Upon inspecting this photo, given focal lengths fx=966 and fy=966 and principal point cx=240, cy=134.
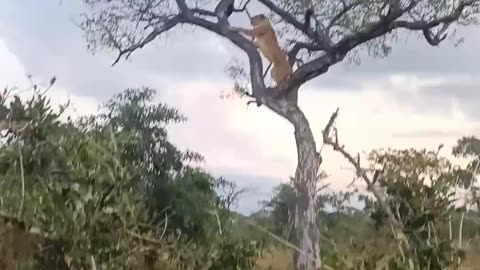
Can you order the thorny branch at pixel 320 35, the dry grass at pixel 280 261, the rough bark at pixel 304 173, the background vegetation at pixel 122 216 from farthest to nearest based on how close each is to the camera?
the thorny branch at pixel 320 35 < the rough bark at pixel 304 173 < the dry grass at pixel 280 261 < the background vegetation at pixel 122 216

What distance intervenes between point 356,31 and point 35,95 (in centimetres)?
118

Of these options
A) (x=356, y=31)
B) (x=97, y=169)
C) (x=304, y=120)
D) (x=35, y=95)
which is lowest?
(x=97, y=169)

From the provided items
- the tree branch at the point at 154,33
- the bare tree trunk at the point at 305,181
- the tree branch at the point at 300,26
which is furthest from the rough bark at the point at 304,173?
the tree branch at the point at 154,33

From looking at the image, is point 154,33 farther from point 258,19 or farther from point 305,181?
point 305,181

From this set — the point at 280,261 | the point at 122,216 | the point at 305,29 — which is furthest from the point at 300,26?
the point at 122,216

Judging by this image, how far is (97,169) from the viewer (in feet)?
4.04

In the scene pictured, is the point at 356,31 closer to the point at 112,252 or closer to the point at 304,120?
the point at 304,120

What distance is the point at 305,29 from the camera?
7.77 ft

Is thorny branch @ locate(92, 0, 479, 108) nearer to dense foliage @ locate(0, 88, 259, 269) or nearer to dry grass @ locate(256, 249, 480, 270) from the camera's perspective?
dry grass @ locate(256, 249, 480, 270)

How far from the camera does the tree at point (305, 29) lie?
2.35 meters

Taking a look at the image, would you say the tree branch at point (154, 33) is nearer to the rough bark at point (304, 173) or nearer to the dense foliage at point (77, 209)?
the rough bark at point (304, 173)

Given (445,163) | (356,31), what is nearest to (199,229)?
(445,163)

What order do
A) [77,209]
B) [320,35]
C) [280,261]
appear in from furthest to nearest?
[320,35] → [280,261] → [77,209]

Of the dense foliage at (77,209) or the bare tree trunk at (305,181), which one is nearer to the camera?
the dense foliage at (77,209)
